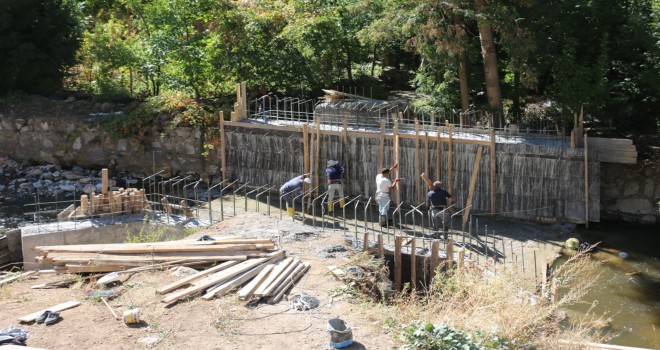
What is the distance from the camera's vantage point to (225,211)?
58.8 ft

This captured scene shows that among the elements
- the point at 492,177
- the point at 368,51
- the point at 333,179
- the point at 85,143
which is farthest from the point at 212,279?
the point at 368,51

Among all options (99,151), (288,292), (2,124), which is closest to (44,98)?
(2,124)

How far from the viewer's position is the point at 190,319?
442 inches

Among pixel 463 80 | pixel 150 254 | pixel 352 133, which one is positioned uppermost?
pixel 463 80

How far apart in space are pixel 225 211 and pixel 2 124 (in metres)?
10.7

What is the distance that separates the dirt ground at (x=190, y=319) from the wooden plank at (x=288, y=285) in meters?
0.09

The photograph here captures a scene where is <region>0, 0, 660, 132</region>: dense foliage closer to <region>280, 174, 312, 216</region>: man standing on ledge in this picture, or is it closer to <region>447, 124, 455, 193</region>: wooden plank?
<region>447, 124, 455, 193</region>: wooden plank

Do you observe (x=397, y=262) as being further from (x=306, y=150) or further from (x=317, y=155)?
(x=306, y=150)

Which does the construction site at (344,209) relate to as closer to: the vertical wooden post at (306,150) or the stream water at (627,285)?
the vertical wooden post at (306,150)

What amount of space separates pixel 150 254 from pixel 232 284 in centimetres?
212

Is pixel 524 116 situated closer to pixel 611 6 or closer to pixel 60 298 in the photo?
pixel 611 6

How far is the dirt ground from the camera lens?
10.6 metres

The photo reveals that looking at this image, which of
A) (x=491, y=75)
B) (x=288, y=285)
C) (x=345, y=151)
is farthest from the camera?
(x=491, y=75)

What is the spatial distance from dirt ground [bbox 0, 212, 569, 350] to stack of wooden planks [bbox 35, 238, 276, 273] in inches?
14.5
